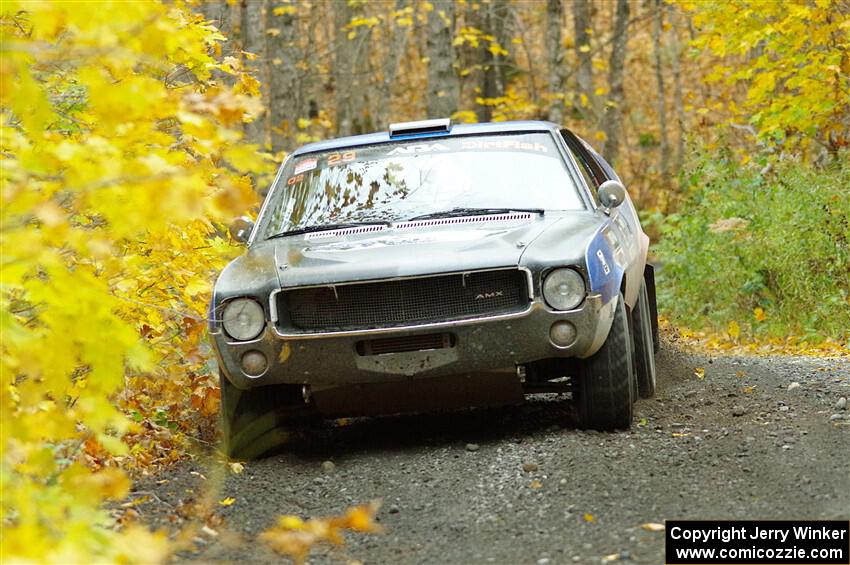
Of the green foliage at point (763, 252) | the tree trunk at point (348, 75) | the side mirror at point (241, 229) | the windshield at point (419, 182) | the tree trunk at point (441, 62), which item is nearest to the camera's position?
the windshield at point (419, 182)

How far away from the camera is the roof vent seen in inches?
296

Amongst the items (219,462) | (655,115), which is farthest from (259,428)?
(655,115)

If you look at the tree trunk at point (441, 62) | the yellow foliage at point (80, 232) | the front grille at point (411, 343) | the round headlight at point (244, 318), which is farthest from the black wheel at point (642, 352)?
the tree trunk at point (441, 62)

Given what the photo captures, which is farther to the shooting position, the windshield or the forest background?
the windshield

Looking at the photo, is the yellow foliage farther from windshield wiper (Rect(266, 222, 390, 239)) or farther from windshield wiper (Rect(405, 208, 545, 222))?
windshield wiper (Rect(405, 208, 545, 222))

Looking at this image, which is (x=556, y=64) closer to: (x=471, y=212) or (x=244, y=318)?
(x=471, y=212)

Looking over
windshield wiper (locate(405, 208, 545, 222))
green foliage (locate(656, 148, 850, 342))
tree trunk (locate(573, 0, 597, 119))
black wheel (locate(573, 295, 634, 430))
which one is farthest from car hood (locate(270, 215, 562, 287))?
tree trunk (locate(573, 0, 597, 119))

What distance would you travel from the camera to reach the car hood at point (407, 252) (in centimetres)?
584

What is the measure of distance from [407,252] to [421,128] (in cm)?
174

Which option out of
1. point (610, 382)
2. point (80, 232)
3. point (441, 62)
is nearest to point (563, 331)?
point (610, 382)

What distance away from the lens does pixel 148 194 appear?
134 inches

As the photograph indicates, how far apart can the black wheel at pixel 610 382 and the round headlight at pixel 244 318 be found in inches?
64.1

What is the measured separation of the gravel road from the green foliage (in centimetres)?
419

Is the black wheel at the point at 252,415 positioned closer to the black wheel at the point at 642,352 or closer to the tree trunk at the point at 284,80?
the black wheel at the point at 642,352
